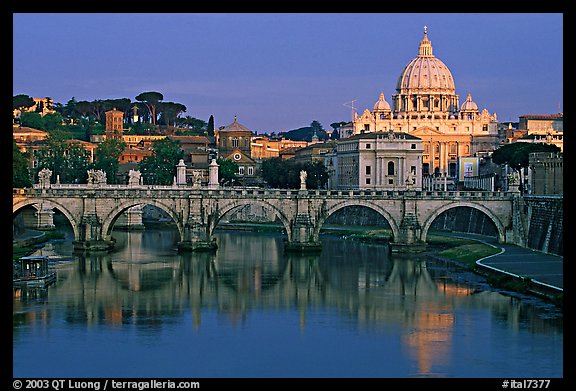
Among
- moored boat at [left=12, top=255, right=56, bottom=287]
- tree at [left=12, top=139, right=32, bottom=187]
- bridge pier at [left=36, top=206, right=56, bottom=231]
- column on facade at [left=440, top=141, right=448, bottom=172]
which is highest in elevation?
→ column on facade at [left=440, top=141, right=448, bottom=172]

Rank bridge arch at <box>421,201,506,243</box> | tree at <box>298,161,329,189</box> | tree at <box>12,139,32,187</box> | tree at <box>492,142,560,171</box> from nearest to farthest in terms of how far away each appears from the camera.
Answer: bridge arch at <box>421,201,506,243</box> → tree at <box>12,139,32,187</box> → tree at <box>492,142,560,171</box> → tree at <box>298,161,329,189</box>

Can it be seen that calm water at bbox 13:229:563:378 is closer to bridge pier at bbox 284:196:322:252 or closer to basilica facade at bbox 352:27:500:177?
bridge pier at bbox 284:196:322:252

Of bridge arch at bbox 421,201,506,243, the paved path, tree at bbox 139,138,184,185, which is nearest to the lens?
the paved path

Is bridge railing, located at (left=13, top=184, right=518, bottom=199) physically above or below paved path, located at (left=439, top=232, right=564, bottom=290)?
above

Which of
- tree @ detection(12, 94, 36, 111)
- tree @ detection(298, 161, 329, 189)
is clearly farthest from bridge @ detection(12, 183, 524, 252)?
tree @ detection(12, 94, 36, 111)

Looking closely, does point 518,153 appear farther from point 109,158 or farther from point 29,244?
point 29,244
